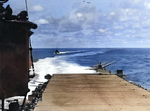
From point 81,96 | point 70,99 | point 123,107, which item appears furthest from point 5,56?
point 123,107

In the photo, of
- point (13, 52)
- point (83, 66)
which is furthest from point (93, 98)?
point (83, 66)

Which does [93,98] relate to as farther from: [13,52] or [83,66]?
[83,66]

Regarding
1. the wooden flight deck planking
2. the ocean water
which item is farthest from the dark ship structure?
the ocean water

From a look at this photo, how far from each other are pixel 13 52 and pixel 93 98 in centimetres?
218

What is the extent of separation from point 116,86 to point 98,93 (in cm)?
96

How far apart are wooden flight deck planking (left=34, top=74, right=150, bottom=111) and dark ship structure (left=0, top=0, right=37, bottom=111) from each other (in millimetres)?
725

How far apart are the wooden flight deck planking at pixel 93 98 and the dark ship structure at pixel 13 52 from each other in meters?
0.72

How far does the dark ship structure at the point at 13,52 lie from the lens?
283 centimetres

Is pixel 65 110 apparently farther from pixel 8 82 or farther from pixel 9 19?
pixel 9 19

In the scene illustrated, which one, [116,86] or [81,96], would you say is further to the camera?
[116,86]

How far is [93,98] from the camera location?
160 inches

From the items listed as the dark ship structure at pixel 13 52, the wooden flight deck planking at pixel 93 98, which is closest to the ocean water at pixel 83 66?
the wooden flight deck planking at pixel 93 98

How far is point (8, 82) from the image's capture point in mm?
2914

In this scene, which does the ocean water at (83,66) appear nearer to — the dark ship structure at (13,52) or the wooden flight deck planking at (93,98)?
the wooden flight deck planking at (93,98)
